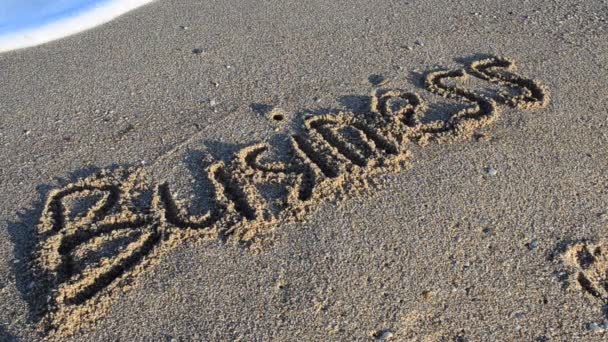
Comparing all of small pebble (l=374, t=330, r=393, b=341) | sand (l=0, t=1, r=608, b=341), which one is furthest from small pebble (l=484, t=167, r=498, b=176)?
small pebble (l=374, t=330, r=393, b=341)

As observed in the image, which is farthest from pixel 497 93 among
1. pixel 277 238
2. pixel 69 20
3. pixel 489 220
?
pixel 69 20

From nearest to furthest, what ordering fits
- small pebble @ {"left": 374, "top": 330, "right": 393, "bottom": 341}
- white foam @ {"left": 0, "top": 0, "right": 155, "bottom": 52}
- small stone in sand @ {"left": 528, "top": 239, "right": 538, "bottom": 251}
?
small pebble @ {"left": 374, "top": 330, "right": 393, "bottom": 341}, small stone in sand @ {"left": 528, "top": 239, "right": 538, "bottom": 251}, white foam @ {"left": 0, "top": 0, "right": 155, "bottom": 52}

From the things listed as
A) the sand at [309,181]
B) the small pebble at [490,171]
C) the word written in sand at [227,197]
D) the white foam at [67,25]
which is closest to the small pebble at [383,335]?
the sand at [309,181]

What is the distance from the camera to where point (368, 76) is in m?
3.76

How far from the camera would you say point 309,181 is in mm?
2951

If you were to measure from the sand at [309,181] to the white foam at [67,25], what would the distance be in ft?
0.36

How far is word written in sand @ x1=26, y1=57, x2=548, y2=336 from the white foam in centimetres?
173

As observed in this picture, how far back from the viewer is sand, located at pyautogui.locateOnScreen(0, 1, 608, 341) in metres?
2.42

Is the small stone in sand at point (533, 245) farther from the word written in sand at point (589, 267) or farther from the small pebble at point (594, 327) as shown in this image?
the small pebble at point (594, 327)

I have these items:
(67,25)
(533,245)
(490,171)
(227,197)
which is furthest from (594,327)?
(67,25)

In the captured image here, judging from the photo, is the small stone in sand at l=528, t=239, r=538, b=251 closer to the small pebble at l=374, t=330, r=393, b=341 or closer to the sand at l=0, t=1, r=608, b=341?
the sand at l=0, t=1, r=608, b=341

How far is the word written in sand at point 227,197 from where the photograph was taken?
253cm

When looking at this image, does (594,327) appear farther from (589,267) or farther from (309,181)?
(309,181)

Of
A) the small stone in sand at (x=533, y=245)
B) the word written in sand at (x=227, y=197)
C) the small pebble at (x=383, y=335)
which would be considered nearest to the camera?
the small pebble at (x=383, y=335)
